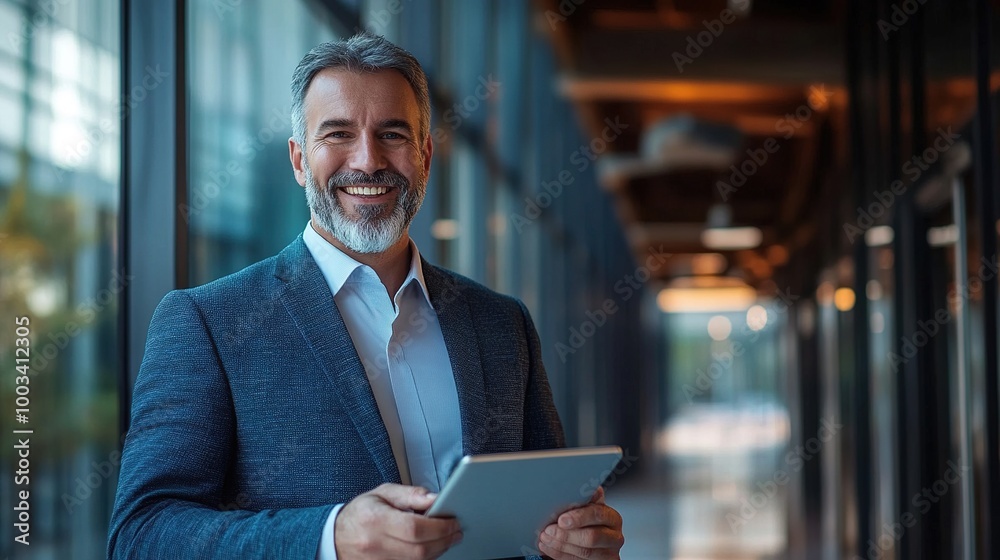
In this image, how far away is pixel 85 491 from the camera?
1.98 m

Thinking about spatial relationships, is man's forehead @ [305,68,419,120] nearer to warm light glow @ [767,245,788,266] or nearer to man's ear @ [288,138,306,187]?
man's ear @ [288,138,306,187]

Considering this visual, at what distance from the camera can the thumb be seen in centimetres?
133

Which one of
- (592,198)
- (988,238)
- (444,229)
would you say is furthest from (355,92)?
(592,198)

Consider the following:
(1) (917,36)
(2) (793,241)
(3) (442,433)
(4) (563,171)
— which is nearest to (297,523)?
(3) (442,433)

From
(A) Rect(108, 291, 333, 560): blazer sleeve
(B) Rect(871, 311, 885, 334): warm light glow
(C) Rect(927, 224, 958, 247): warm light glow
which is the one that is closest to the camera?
(A) Rect(108, 291, 333, 560): blazer sleeve

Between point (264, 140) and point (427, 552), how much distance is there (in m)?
1.84

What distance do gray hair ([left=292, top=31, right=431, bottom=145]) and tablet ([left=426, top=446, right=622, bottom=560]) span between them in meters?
0.67

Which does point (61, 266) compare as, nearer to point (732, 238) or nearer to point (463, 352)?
point (463, 352)

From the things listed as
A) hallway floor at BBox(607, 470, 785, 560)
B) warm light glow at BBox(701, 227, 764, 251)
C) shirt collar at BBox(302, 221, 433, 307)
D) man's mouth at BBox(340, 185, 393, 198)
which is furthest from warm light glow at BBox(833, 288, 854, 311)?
warm light glow at BBox(701, 227, 764, 251)

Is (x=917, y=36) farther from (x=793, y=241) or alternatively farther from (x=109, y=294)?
(x=793, y=241)

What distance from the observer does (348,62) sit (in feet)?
5.53

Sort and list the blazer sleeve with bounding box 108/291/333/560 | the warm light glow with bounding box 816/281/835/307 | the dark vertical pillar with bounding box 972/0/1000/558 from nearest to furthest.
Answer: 1. the blazer sleeve with bounding box 108/291/333/560
2. the dark vertical pillar with bounding box 972/0/1000/558
3. the warm light glow with bounding box 816/281/835/307

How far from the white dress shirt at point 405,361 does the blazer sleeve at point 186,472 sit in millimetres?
245

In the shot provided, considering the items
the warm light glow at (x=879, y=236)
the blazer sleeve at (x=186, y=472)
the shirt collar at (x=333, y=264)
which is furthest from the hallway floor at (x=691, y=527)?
the blazer sleeve at (x=186, y=472)
